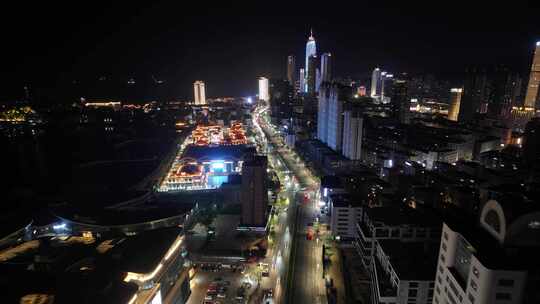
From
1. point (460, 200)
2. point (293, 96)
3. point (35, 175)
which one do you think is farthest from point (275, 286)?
point (293, 96)

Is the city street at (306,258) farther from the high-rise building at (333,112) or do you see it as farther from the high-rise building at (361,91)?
the high-rise building at (361,91)

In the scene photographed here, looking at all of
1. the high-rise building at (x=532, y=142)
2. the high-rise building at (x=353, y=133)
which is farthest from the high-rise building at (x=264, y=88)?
the high-rise building at (x=532, y=142)

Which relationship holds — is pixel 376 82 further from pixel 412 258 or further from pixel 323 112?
pixel 412 258

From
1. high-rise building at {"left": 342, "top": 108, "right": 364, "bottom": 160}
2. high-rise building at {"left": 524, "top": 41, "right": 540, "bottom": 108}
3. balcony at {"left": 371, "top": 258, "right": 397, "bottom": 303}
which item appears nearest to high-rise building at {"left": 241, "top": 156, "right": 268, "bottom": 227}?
balcony at {"left": 371, "top": 258, "right": 397, "bottom": 303}

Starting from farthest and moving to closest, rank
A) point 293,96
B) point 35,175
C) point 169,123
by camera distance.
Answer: point 293,96 < point 169,123 < point 35,175

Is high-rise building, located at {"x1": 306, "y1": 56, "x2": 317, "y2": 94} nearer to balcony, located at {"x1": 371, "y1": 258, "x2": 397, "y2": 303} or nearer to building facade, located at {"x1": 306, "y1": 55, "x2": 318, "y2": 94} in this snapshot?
building facade, located at {"x1": 306, "y1": 55, "x2": 318, "y2": 94}

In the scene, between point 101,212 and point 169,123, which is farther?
point 169,123

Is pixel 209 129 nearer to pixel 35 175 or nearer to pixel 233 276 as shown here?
pixel 35 175
